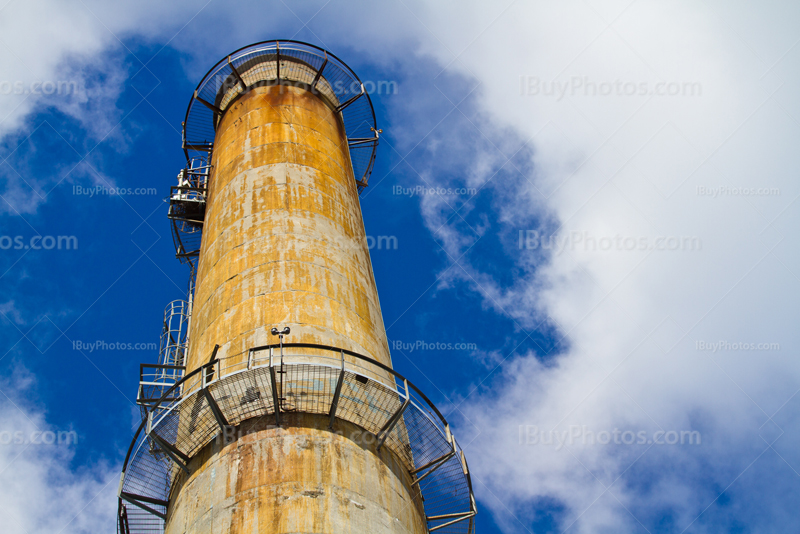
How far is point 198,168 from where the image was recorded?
24.5 m

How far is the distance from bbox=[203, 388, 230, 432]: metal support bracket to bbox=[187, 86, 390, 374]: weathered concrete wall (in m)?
1.35

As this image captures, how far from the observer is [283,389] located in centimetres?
1415

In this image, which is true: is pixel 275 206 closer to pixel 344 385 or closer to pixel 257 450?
pixel 344 385

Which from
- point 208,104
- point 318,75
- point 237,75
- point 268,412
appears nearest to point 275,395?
point 268,412

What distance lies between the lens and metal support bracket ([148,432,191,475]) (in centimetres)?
1374

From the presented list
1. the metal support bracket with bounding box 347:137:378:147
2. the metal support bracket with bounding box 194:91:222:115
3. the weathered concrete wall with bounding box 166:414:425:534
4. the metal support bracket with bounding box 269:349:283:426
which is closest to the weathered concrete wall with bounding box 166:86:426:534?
the weathered concrete wall with bounding box 166:414:425:534

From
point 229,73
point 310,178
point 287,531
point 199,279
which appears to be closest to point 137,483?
point 287,531

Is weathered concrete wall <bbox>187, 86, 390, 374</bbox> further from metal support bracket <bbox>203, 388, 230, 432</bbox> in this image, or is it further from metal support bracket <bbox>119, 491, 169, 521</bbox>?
metal support bracket <bbox>119, 491, 169, 521</bbox>

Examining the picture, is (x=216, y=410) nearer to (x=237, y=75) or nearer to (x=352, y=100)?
(x=237, y=75)

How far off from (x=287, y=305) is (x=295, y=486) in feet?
14.4

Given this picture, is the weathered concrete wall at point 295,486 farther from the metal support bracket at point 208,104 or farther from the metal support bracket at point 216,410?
the metal support bracket at point 208,104

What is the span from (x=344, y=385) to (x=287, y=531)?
128 inches

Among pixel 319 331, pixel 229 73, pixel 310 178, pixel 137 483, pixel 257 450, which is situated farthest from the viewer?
pixel 229 73

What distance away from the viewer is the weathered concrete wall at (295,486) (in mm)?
12156
